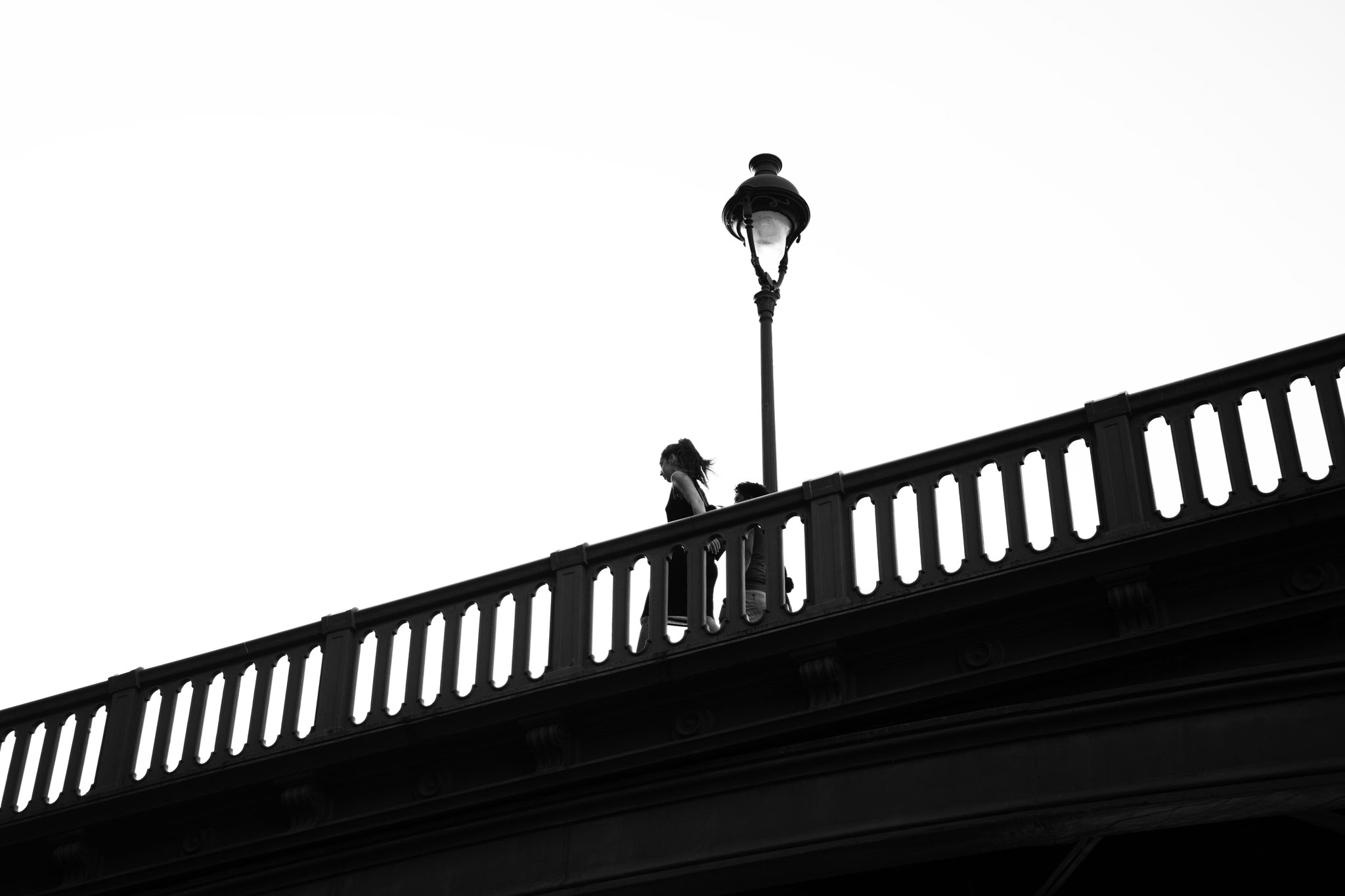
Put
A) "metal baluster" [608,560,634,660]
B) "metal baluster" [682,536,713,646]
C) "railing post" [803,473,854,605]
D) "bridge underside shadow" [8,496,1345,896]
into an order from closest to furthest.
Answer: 1. "bridge underside shadow" [8,496,1345,896]
2. "railing post" [803,473,854,605]
3. "metal baluster" [682,536,713,646]
4. "metal baluster" [608,560,634,660]

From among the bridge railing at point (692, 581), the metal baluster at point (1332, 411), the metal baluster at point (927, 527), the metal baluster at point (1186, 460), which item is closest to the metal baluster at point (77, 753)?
the bridge railing at point (692, 581)

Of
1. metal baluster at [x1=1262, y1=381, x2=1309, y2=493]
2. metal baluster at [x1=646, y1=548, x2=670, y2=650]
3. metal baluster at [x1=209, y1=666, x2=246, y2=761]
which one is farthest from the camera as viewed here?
metal baluster at [x1=209, y1=666, x2=246, y2=761]

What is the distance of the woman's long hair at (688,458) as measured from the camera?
14656mm

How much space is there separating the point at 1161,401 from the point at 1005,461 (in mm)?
1087

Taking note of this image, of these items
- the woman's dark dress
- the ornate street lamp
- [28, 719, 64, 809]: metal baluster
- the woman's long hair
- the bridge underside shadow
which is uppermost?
the ornate street lamp

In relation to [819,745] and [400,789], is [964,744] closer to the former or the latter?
[819,745]

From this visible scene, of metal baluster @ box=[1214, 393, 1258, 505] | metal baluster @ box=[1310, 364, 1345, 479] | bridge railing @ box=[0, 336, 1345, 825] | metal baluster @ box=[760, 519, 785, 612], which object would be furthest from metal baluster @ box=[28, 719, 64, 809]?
metal baluster @ box=[1310, 364, 1345, 479]

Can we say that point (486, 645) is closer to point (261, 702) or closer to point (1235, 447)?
point (261, 702)

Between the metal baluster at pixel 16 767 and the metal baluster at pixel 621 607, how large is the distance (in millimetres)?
5577

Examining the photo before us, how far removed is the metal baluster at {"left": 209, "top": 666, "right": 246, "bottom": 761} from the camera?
45.9 feet

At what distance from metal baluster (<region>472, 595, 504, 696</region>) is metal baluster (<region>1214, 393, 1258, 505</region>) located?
5403 mm

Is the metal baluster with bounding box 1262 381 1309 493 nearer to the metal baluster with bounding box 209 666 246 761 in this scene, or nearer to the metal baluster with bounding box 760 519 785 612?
the metal baluster with bounding box 760 519 785 612

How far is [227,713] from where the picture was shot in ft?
46.5

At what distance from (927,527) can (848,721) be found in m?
1.40
